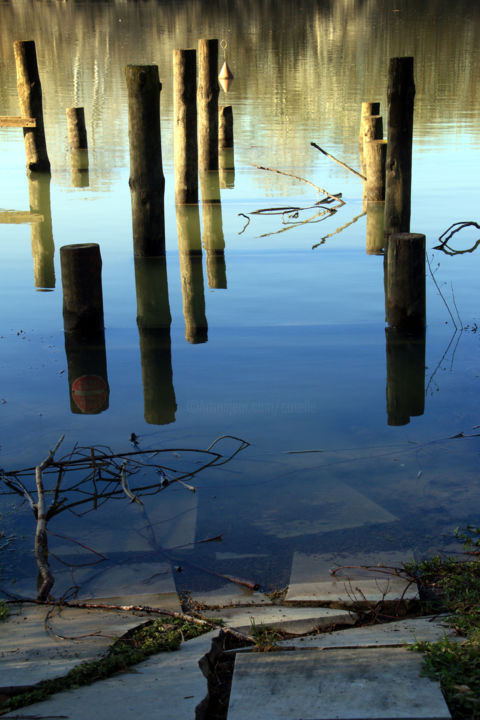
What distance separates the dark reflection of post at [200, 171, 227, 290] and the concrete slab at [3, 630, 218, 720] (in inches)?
278

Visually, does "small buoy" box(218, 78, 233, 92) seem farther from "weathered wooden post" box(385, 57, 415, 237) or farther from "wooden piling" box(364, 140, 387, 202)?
"weathered wooden post" box(385, 57, 415, 237)

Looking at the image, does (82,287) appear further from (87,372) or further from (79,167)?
(79,167)

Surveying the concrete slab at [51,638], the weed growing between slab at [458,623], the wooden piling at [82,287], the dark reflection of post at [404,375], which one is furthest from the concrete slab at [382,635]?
the wooden piling at [82,287]

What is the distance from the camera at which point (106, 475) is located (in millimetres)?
5551

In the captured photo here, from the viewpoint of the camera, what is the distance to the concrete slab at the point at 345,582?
397 cm

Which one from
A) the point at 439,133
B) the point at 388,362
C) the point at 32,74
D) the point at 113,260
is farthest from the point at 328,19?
the point at 388,362

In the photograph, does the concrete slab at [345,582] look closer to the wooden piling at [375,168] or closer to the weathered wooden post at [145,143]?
the weathered wooden post at [145,143]

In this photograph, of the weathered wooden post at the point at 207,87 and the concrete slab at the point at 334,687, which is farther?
the weathered wooden post at the point at 207,87

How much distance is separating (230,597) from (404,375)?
363 centimetres

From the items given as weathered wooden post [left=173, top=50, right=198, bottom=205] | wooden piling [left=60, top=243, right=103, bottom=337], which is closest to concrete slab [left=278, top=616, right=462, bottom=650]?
wooden piling [left=60, top=243, right=103, bottom=337]

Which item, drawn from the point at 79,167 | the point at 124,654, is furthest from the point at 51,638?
the point at 79,167

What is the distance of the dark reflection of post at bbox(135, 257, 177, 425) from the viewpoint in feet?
22.1

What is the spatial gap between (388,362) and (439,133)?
1587 cm

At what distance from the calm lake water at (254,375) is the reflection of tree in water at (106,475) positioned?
1.2 inches
